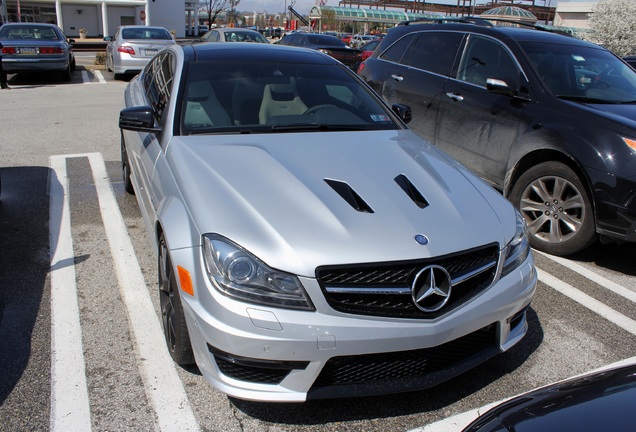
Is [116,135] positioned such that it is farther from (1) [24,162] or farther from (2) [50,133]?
(1) [24,162]

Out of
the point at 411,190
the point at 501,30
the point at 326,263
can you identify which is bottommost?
the point at 326,263

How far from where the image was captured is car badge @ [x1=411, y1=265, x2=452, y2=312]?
2.48 m

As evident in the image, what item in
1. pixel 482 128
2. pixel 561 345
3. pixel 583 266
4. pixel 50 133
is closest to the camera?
pixel 561 345

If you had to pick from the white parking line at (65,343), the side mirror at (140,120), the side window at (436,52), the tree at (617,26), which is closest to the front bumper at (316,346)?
the white parking line at (65,343)

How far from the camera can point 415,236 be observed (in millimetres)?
2605

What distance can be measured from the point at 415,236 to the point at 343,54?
1637cm

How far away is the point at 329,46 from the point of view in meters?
18.3

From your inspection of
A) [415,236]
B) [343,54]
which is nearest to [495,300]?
[415,236]

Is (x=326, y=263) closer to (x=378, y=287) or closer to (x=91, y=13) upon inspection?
(x=378, y=287)

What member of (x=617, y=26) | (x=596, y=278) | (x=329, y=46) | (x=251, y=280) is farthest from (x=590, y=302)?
(x=617, y=26)

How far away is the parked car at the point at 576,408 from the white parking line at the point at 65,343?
5.98 feet

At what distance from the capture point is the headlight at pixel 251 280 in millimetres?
2393

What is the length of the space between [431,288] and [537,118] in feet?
10.1

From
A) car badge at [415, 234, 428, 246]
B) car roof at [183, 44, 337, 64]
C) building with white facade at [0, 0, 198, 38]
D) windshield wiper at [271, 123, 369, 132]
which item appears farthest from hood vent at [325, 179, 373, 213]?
building with white facade at [0, 0, 198, 38]
